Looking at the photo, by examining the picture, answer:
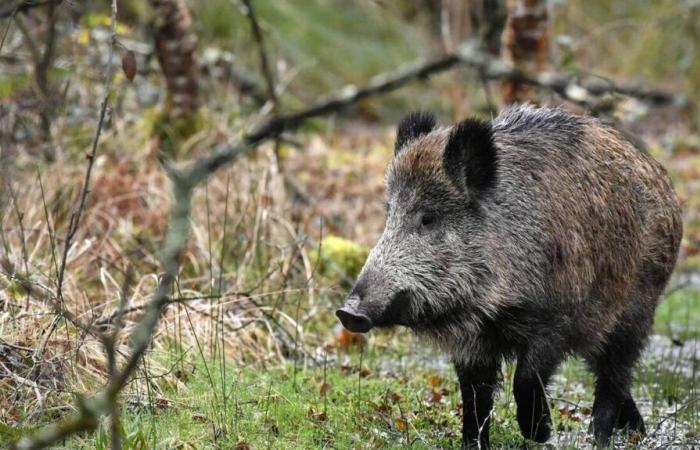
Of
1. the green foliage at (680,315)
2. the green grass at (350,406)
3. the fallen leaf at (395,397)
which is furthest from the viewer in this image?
the green foliage at (680,315)

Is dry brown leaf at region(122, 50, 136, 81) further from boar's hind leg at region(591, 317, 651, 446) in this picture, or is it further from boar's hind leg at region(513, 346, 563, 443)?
boar's hind leg at region(591, 317, 651, 446)

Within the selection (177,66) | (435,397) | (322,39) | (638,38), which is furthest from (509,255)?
(322,39)

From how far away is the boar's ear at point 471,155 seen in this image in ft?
14.3

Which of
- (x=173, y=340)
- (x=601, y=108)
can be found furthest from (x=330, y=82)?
(x=601, y=108)

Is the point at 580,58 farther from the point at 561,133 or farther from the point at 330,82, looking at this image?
the point at 561,133

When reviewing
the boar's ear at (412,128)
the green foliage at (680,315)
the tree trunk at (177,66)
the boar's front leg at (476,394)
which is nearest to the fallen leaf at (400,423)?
the boar's front leg at (476,394)

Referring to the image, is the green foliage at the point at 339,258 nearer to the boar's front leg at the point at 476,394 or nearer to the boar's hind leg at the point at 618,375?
the boar's hind leg at the point at 618,375

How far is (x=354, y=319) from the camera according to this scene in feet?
13.1

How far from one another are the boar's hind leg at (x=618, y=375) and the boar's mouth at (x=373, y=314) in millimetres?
1281

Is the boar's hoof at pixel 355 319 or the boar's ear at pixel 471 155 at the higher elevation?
the boar's ear at pixel 471 155

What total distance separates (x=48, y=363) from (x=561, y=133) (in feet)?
8.89

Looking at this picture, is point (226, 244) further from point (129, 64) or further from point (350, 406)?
point (129, 64)

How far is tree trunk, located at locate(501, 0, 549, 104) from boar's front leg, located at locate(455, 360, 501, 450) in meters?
4.15

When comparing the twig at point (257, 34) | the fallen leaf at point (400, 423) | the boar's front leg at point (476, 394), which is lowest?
the fallen leaf at point (400, 423)
